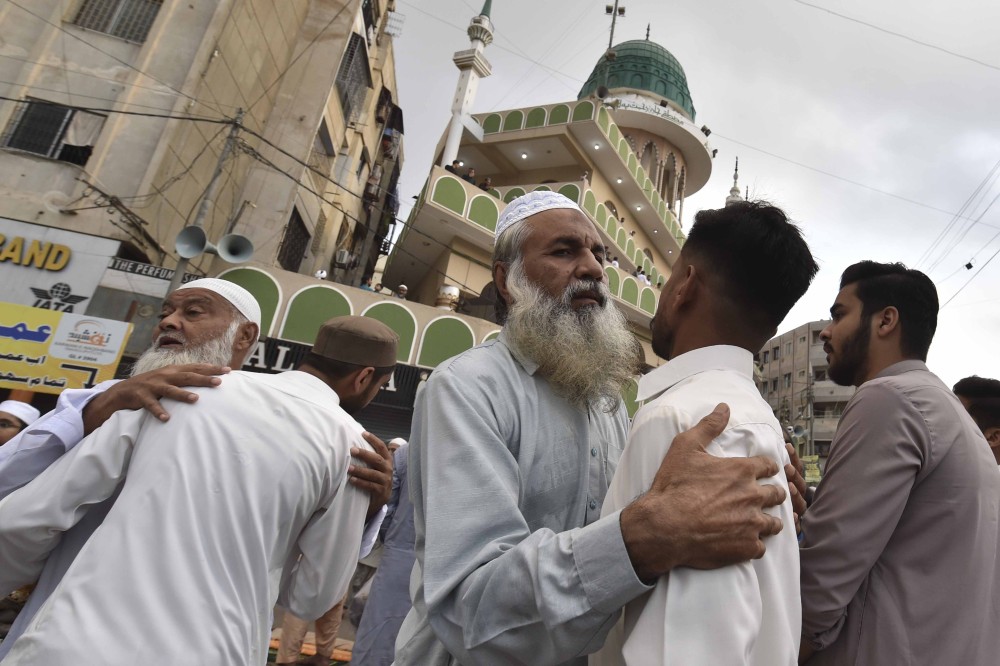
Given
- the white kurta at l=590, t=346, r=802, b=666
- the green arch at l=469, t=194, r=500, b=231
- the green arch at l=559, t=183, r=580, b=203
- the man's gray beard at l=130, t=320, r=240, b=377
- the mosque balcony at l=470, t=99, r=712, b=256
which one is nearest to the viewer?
the white kurta at l=590, t=346, r=802, b=666

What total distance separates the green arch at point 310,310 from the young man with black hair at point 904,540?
9.92 m

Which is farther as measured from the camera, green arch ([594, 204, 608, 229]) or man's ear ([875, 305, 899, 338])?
green arch ([594, 204, 608, 229])

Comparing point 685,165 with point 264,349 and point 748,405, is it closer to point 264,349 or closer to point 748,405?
point 264,349

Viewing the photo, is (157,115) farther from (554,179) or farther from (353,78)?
(554,179)

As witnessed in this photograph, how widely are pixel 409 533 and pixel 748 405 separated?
3.47m

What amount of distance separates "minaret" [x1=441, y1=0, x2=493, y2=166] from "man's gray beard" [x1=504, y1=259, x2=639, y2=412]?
59.6 ft

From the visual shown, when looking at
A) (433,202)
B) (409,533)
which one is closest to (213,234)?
(433,202)

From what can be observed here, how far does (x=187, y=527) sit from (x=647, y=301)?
1817 cm

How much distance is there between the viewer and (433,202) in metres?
14.4

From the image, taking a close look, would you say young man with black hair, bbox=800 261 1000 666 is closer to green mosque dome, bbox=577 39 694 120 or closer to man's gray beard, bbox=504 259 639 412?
man's gray beard, bbox=504 259 639 412

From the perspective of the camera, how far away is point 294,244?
1551cm

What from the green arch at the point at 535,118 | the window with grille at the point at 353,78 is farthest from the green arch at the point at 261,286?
the green arch at the point at 535,118

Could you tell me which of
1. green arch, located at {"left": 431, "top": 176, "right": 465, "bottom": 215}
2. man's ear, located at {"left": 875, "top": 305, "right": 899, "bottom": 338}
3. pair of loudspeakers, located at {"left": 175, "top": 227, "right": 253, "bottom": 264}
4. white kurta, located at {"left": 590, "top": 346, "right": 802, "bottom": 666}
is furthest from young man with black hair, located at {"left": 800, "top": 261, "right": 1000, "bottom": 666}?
green arch, located at {"left": 431, "top": 176, "right": 465, "bottom": 215}

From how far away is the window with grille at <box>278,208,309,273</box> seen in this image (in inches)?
574
